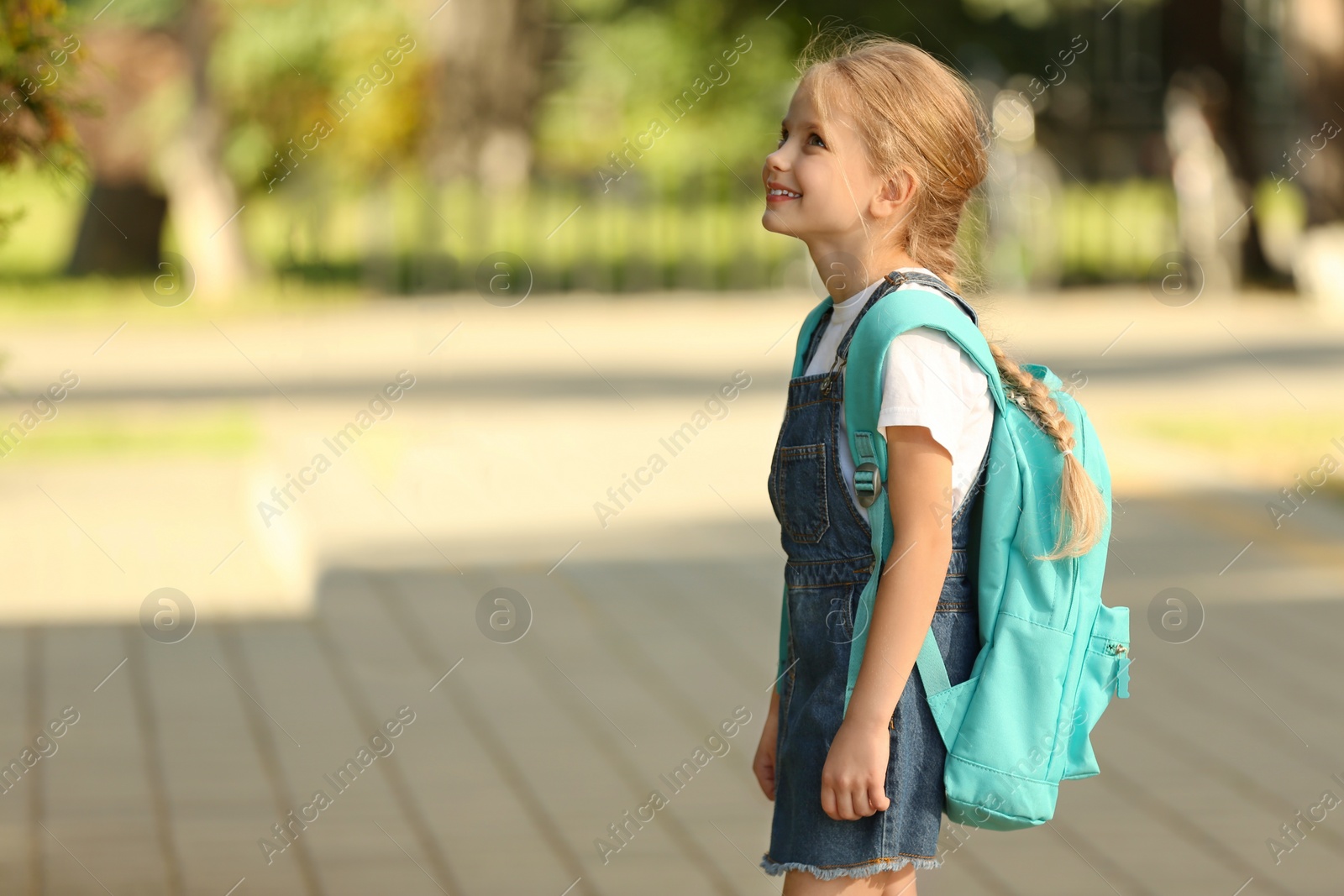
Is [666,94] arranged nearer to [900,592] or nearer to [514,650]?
[514,650]

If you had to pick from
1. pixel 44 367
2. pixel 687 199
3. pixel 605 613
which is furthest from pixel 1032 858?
pixel 687 199

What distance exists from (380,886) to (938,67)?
2324 millimetres

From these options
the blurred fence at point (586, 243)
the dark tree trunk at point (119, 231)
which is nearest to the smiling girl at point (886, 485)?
the blurred fence at point (586, 243)

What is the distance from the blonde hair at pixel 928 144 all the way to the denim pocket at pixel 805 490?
11.1 inches

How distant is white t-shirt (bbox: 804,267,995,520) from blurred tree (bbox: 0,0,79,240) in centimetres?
181

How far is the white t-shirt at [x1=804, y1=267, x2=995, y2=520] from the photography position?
90.2 inches

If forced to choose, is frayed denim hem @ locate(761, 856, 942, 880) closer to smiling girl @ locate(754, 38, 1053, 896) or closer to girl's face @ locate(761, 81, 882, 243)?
smiling girl @ locate(754, 38, 1053, 896)

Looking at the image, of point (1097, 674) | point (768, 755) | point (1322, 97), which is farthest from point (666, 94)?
point (1097, 674)

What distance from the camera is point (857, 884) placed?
2.43 meters

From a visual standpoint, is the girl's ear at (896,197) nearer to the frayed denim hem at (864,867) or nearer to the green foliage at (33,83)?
the frayed denim hem at (864,867)

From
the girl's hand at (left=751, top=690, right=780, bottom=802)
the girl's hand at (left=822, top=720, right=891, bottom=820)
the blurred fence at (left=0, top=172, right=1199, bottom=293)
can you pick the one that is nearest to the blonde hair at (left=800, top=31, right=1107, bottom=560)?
the girl's hand at (left=822, top=720, right=891, bottom=820)

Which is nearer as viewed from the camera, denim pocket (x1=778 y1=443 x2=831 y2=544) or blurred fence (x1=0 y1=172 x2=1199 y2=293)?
denim pocket (x1=778 y1=443 x2=831 y2=544)

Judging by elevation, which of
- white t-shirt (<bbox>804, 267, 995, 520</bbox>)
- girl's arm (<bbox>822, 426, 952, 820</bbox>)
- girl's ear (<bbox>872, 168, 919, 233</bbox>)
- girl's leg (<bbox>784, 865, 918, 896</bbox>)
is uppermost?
girl's ear (<bbox>872, 168, 919, 233</bbox>)

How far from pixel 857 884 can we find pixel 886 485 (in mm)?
557
